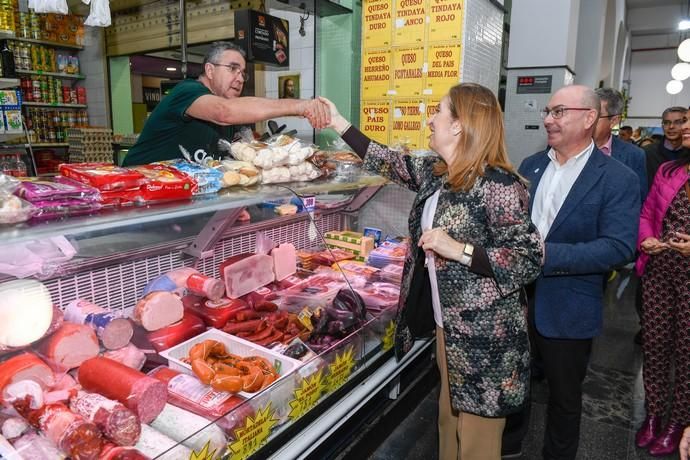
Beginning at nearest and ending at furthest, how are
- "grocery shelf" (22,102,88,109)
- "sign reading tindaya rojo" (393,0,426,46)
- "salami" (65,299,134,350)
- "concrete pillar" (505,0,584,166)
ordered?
"salami" (65,299,134,350), "sign reading tindaya rojo" (393,0,426,46), "concrete pillar" (505,0,584,166), "grocery shelf" (22,102,88,109)

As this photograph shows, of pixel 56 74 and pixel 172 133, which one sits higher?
pixel 56 74

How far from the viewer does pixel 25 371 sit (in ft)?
4.74

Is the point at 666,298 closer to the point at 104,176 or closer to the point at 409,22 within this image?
the point at 409,22

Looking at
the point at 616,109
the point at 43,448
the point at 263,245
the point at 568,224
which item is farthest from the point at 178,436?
the point at 616,109

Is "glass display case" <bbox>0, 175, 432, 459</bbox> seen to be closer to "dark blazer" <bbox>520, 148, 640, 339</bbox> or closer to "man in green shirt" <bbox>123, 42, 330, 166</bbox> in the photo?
"man in green shirt" <bbox>123, 42, 330, 166</bbox>

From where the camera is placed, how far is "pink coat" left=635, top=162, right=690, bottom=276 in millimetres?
2729

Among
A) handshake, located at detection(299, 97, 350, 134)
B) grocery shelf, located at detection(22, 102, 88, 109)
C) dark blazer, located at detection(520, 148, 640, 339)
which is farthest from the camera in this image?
grocery shelf, located at detection(22, 102, 88, 109)

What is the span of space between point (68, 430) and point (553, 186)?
2.33 metres

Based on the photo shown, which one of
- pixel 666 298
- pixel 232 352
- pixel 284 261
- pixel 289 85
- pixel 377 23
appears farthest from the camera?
pixel 289 85

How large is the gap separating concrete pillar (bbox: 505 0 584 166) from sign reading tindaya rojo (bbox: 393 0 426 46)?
7.17 feet

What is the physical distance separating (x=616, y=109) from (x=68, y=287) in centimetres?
390

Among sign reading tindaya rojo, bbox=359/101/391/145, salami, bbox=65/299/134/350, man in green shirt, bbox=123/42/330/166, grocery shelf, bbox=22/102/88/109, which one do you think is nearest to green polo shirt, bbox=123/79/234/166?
man in green shirt, bbox=123/42/330/166

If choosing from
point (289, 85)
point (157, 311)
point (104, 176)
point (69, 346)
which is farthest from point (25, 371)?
point (289, 85)

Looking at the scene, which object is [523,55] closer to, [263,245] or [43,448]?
[263,245]
